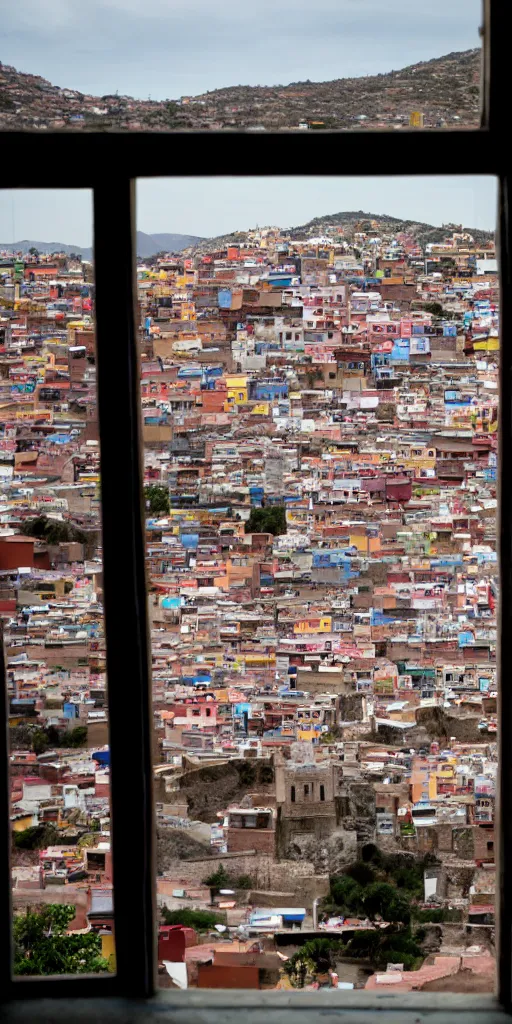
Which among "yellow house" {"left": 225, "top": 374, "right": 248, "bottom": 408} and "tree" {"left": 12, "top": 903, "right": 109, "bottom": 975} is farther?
"yellow house" {"left": 225, "top": 374, "right": 248, "bottom": 408}

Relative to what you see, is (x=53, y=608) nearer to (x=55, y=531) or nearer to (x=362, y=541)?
(x=55, y=531)

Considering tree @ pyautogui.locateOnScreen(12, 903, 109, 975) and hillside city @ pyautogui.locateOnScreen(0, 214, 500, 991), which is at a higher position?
hillside city @ pyautogui.locateOnScreen(0, 214, 500, 991)

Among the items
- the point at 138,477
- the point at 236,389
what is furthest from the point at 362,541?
the point at 138,477

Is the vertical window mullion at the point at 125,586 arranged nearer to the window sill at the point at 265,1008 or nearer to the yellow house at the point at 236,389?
the window sill at the point at 265,1008

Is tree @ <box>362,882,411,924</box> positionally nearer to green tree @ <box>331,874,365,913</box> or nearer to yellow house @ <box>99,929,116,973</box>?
green tree @ <box>331,874,365,913</box>

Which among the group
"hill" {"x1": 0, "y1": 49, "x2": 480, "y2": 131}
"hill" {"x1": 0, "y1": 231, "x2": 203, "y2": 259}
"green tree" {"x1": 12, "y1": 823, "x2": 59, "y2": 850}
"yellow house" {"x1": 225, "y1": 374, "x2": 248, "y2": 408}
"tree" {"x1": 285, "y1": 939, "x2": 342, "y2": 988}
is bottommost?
"tree" {"x1": 285, "y1": 939, "x2": 342, "y2": 988}

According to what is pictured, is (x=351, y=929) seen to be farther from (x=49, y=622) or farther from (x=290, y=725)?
(x=49, y=622)

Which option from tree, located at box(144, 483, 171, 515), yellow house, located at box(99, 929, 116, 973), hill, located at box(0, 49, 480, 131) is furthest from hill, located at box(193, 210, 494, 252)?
yellow house, located at box(99, 929, 116, 973)
